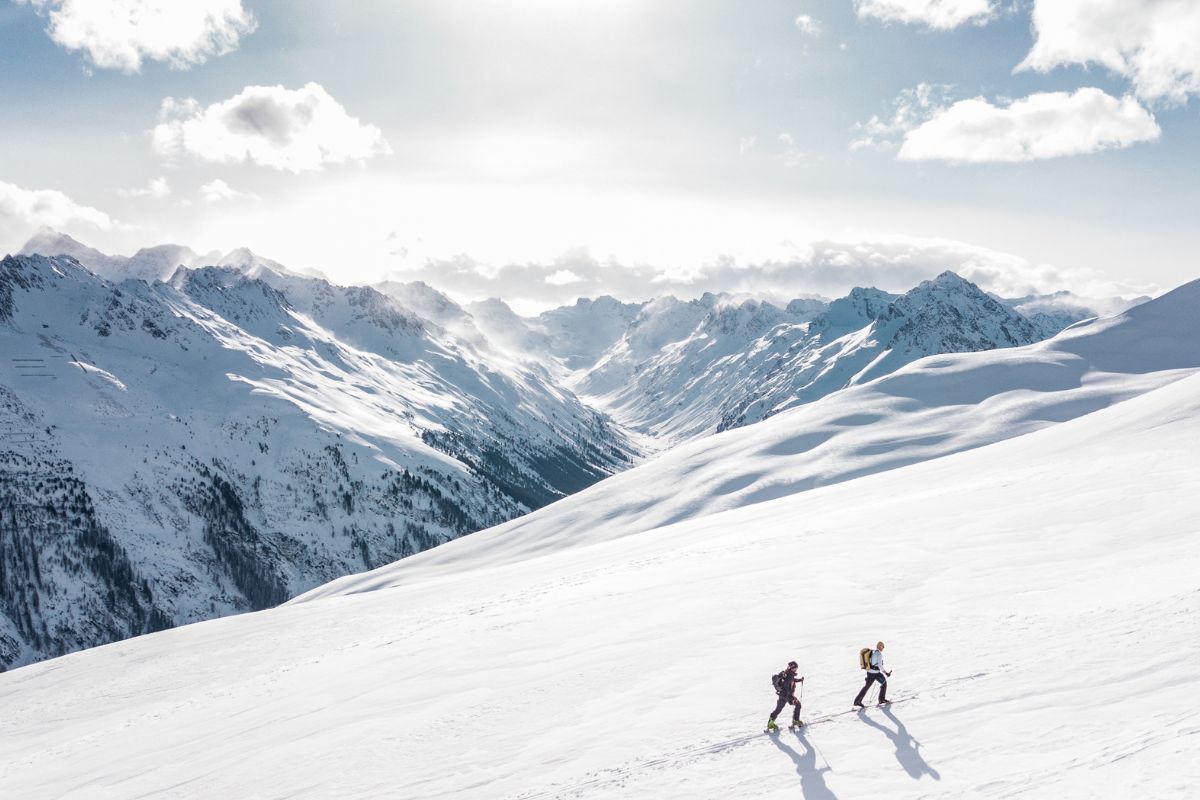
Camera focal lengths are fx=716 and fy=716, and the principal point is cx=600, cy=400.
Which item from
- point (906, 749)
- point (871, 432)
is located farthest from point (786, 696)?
point (871, 432)

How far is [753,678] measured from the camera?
1934 cm

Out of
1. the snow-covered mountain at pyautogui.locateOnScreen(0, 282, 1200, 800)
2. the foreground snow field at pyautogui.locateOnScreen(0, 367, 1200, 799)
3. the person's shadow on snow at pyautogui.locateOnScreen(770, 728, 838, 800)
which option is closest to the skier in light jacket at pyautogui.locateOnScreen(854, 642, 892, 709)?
the snow-covered mountain at pyautogui.locateOnScreen(0, 282, 1200, 800)

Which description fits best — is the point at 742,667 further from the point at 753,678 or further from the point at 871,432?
the point at 871,432

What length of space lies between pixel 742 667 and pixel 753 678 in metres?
0.78

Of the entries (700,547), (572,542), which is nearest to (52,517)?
(572,542)

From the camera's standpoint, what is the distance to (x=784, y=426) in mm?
106625

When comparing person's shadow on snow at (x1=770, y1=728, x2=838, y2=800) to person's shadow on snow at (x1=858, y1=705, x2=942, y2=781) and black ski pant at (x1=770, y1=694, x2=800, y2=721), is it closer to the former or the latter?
black ski pant at (x1=770, y1=694, x2=800, y2=721)

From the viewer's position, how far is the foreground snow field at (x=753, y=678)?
14.5 metres

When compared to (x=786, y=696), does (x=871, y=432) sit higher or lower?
higher

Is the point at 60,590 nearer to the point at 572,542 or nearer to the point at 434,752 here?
the point at 572,542

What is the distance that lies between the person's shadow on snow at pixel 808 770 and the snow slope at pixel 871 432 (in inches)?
2471

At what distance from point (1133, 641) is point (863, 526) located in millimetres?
Result: 17930

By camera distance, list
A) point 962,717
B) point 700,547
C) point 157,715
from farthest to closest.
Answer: point 700,547 < point 157,715 < point 962,717

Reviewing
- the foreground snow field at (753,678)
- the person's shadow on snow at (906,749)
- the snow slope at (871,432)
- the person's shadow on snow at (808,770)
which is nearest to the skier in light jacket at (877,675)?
the person's shadow on snow at (906,749)
